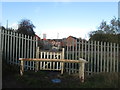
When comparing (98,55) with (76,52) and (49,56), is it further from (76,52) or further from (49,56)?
(49,56)

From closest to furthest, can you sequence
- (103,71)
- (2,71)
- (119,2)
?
(2,71) → (103,71) → (119,2)

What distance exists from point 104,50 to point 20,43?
367 cm

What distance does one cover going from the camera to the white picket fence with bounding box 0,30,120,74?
8320mm

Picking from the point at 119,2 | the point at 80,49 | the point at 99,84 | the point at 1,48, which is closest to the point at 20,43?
the point at 1,48

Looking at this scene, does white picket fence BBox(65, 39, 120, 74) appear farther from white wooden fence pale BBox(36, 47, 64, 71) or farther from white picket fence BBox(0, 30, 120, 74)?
white wooden fence pale BBox(36, 47, 64, 71)

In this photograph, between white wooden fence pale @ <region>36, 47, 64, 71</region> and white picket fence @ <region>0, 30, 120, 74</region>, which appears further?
white wooden fence pale @ <region>36, 47, 64, 71</region>

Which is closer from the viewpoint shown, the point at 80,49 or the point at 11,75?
the point at 11,75

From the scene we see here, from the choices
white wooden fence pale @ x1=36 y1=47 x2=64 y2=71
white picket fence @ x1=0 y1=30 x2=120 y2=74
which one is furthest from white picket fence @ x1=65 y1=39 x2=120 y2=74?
white wooden fence pale @ x1=36 y1=47 x2=64 y2=71

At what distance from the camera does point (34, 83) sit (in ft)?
19.8

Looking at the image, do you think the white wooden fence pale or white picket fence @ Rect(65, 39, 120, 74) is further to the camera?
the white wooden fence pale

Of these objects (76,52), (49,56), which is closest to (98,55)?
(76,52)

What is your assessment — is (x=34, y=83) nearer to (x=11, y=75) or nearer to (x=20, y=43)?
(x=11, y=75)

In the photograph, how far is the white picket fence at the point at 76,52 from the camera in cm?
832

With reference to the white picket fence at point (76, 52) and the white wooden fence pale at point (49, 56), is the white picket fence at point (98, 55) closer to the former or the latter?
the white picket fence at point (76, 52)
